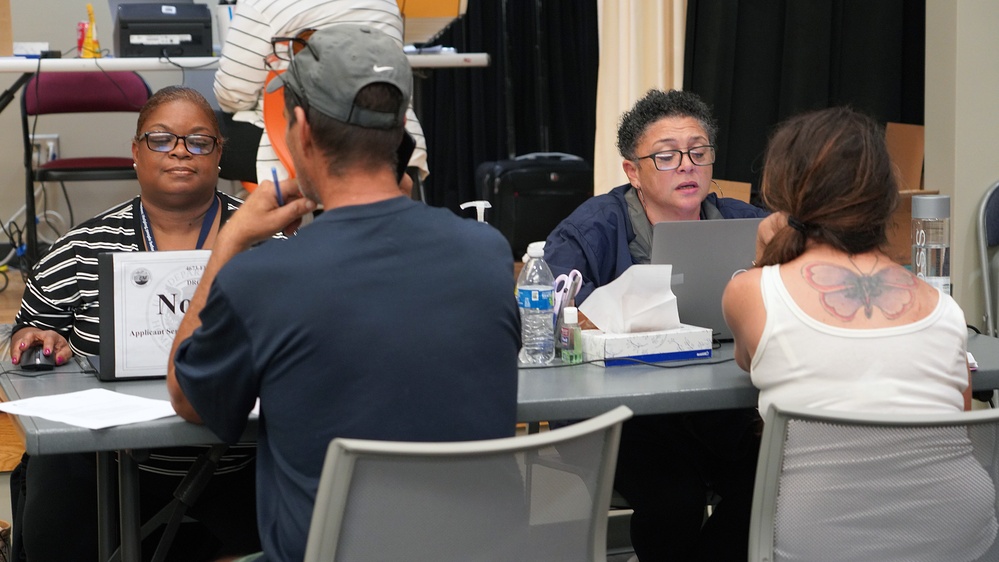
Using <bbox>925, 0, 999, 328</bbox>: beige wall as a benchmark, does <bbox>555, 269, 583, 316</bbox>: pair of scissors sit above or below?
below

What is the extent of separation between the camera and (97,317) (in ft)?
7.54

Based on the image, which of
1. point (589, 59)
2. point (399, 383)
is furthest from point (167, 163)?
point (589, 59)

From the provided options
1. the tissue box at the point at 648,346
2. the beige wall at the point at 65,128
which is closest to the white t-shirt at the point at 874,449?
the tissue box at the point at 648,346

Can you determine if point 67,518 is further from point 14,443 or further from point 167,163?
point 14,443

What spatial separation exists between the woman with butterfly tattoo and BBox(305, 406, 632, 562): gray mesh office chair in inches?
Answer: 14.5

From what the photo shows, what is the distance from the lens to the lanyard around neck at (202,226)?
2.36 metres

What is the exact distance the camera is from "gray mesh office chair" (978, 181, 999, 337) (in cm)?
358

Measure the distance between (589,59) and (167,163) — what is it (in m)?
4.01

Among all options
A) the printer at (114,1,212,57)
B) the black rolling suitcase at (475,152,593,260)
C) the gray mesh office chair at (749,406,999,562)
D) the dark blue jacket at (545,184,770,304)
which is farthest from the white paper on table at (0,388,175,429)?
the black rolling suitcase at (475,152,593,260)

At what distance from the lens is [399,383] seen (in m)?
1.33

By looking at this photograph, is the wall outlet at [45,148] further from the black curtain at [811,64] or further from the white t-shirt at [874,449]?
the white t-shirt at [874,449]

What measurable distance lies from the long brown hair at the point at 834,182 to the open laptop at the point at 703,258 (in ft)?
1.14

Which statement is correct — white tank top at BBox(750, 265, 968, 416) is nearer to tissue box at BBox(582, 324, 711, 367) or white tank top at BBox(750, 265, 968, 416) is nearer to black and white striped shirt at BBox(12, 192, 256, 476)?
tissue box at BBox(582, 324, 711, 367)

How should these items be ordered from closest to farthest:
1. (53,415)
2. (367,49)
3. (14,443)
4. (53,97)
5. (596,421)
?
(596,421) < (367,49) < (53,415) < (14,443) < (53,97)
